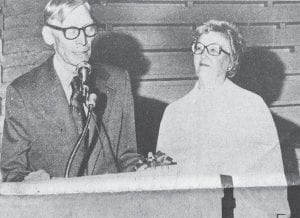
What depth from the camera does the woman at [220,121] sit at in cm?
193

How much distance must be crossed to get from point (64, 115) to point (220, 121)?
691 millimetres

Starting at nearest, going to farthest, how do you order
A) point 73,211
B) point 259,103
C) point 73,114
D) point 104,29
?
point 73,211 → point 73,114 → point 259,103 → point 104,29

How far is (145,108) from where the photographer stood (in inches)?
103

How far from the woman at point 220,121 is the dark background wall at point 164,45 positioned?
587 millimetres

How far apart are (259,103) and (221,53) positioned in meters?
0.27

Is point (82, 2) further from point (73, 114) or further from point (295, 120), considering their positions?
point (295, 120)

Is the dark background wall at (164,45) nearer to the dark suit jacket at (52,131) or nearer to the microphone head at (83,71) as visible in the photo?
the dark suit jacket at (52,131)

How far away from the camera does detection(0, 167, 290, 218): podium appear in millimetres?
1008

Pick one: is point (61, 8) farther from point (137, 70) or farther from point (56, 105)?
point (137, 70)

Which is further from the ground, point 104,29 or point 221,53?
point 104,29

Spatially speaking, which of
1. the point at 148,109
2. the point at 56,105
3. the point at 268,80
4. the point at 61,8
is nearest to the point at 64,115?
the point at 56,105

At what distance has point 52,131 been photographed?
1750 mm

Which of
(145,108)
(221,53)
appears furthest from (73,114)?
(145,108)

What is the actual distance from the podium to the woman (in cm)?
81
